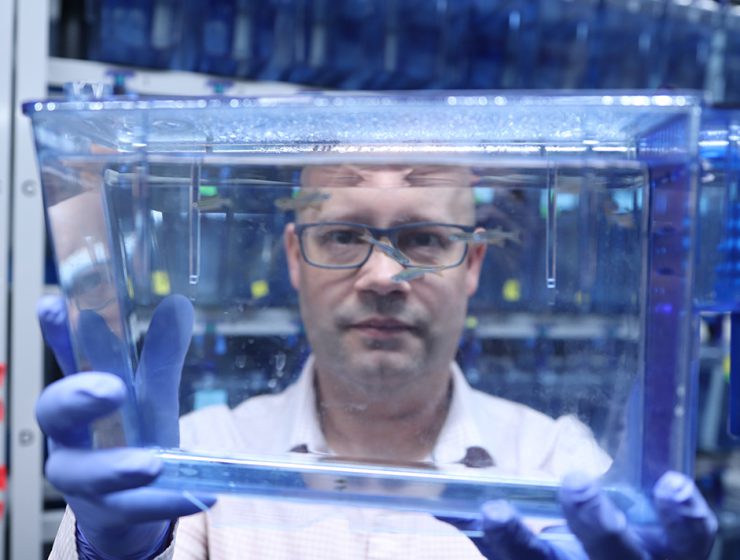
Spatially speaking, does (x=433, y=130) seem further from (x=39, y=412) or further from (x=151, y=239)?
(x=39, y=412)

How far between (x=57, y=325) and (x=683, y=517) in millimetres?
689

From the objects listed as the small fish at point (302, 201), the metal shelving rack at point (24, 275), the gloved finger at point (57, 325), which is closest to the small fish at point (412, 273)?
the small fish at point (302, 201)

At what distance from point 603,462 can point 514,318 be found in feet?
0.68

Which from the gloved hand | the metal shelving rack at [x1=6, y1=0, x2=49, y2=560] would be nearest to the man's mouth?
the gloved hand

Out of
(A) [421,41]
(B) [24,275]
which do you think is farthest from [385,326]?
(A) [421,41]

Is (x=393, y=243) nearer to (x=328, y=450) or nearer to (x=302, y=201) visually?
(x=302, y=201)

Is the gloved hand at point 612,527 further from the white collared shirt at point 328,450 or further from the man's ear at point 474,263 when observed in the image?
the man's ear at point 474,263

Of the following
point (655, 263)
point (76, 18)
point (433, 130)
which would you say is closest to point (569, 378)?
point (655, 263)

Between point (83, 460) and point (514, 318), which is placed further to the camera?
point (514, 318)

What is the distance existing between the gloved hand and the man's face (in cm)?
20

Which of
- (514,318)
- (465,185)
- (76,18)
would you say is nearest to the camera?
(465,185)

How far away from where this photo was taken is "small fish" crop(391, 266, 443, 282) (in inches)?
29.1

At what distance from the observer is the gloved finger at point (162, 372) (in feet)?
2.55

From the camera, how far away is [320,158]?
755mm
